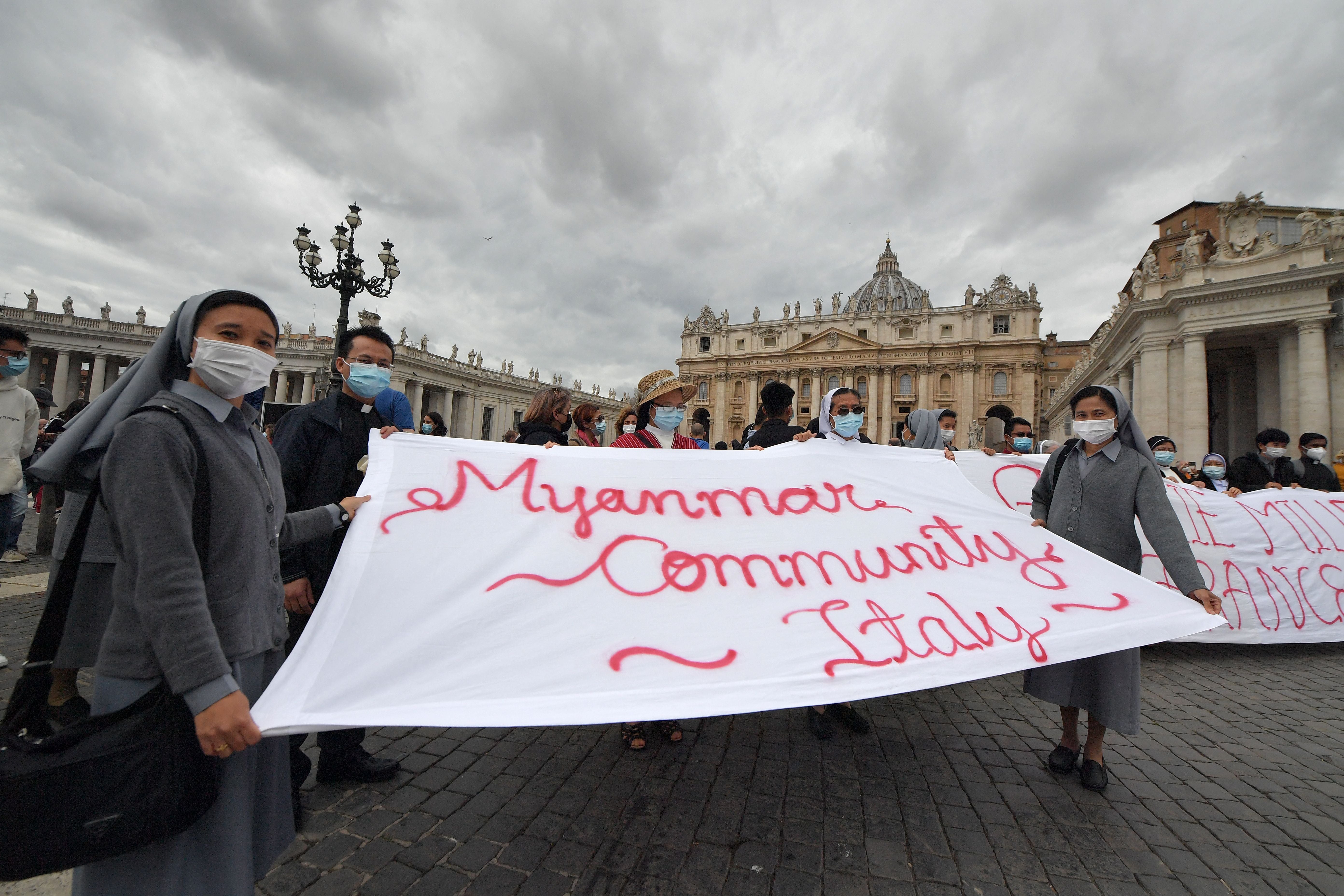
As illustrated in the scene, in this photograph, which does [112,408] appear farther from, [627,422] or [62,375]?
[62,375]

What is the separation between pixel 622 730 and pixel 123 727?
2435 millimetres

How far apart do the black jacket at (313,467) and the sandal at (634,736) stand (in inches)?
71.3

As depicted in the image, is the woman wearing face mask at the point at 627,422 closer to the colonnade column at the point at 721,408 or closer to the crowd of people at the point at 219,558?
the crowd of people at the point at 219,558

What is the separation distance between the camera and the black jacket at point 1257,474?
669 cm

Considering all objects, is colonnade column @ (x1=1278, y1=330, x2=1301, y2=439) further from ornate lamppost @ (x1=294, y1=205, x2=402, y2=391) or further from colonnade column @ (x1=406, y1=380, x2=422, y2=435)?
colonnade column @ (x1=406, y1=380, x2=422, y2=435)

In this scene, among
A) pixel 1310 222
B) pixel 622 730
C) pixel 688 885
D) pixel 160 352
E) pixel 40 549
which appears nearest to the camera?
pixel 160 352

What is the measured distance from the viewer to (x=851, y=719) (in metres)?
3.32

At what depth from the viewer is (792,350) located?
199 feet

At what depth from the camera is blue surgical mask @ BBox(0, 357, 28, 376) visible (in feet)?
12.9

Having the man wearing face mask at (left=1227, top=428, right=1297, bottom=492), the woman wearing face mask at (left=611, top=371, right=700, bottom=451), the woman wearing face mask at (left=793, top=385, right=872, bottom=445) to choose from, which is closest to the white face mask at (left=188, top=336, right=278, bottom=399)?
the woman wearing face mask at (left=611, top=371, right=700, bottom=451)

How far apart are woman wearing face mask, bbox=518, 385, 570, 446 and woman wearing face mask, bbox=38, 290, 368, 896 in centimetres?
168

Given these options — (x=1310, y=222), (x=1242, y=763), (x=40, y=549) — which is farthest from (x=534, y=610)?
(x=1310, y=222)

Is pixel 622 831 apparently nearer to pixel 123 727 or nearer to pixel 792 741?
pixel 792 741

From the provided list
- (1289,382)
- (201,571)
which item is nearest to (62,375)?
(201,571)
